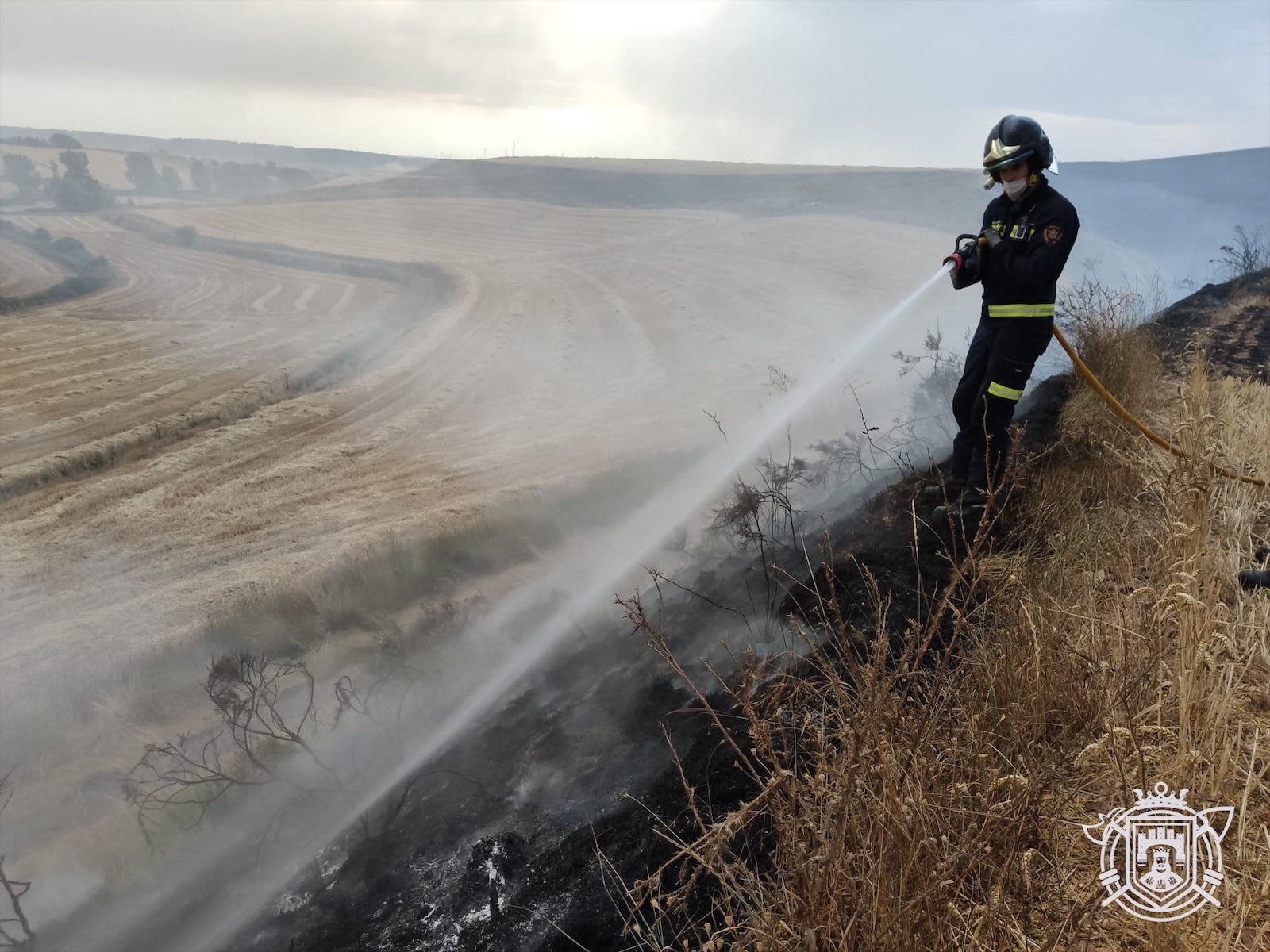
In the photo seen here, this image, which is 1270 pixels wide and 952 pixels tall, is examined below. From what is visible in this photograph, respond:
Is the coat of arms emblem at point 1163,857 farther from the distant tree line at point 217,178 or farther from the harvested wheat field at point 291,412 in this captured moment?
the distant tree line at point 217,178

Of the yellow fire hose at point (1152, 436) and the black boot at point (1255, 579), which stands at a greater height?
the yellow fire hose at point (1152, 436)

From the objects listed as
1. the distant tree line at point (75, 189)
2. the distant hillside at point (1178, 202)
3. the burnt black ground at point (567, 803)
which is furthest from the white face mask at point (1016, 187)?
the distant tree line at point (75, 189)

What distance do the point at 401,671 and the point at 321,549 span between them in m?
1.60

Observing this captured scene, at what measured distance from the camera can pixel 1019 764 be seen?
1.76 metres

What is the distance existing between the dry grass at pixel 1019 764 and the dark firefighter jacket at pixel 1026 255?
91 centimetres

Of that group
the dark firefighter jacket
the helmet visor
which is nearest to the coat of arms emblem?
the dark firefighter jacket

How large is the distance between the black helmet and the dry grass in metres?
1.41

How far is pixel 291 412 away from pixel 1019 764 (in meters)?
8.72

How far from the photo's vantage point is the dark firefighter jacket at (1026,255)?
3486 mm

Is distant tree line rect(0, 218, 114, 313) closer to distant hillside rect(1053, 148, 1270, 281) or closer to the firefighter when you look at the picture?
the firefighter

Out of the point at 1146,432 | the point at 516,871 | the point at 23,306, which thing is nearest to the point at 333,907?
the point at 516,871

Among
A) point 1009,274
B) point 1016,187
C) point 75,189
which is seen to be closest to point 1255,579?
point 1009,274

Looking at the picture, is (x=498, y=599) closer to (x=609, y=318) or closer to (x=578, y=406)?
(x=578, y=406)

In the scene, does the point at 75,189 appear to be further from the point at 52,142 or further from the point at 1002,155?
the point at 1002,155
